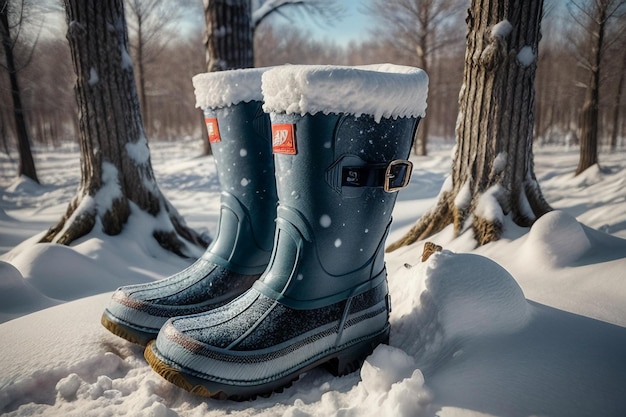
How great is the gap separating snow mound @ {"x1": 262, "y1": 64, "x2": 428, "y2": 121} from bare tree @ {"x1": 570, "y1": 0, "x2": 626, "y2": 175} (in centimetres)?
650

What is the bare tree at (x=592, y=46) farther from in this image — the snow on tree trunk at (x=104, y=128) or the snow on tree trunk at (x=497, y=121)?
the snow on tree trunk at (x=104, y=128)

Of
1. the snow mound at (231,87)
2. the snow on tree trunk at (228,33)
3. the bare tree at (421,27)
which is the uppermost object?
the bare tree at (421,27)

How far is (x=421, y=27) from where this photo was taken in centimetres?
1211

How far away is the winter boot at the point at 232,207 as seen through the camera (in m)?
1.18

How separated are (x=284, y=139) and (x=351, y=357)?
1.95 ft

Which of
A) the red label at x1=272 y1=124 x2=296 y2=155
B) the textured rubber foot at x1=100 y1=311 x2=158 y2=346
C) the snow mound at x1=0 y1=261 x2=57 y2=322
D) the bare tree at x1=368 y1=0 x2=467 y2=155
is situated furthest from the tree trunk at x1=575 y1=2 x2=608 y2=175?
the snow mound at x1=0 y1=261 x2=57 y2=322

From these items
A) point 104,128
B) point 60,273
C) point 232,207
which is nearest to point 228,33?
point 104,128

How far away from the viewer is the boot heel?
99 cm

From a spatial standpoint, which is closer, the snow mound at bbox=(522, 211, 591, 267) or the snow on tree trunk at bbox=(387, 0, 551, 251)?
the snow mound at bbox=(522, 211, 591, 267)

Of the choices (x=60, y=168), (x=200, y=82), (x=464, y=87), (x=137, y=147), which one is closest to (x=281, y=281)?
(x=200, y=82)

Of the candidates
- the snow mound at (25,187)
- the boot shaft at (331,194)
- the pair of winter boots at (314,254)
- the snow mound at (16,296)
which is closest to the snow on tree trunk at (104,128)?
the snow mound at (16,296)

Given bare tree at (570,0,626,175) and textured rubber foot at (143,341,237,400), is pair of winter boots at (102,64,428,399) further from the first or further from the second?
bare tree at (570,0,626,175)

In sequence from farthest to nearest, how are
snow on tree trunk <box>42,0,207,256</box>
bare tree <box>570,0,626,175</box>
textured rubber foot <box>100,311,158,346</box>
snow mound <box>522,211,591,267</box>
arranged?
bare tree <box>570,0,626,175</box> < snow on tree trunk <box>42,0,207,256</box> < snow mound <box>522,211,591,267</box> < textured rubber foot <box>100,311,158,346</box>

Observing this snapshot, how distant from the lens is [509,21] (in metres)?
1.97
